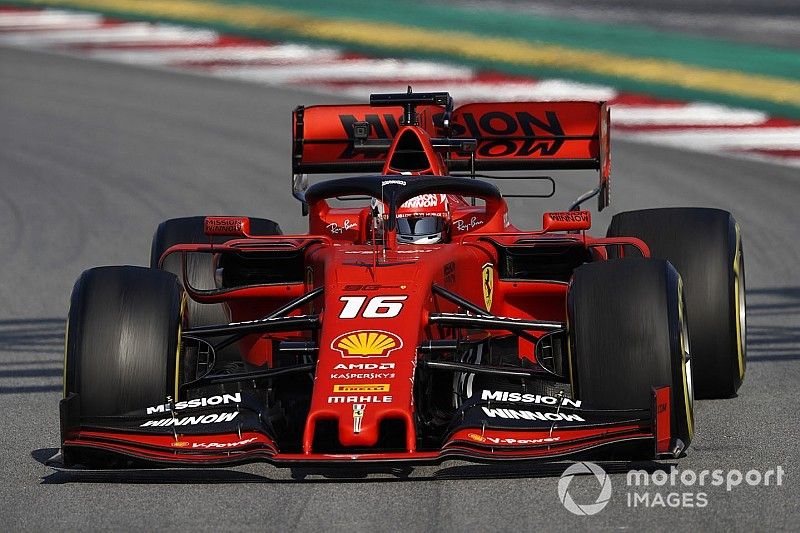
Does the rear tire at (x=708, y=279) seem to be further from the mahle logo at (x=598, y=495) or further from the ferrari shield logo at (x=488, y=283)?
the mahle logo at (x=598, y=495)

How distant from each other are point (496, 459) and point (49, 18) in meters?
16.9

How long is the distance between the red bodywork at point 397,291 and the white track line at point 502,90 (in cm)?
719

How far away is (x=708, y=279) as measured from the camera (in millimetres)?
8656

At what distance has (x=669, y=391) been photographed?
6875 mm

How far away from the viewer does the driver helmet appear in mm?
8781

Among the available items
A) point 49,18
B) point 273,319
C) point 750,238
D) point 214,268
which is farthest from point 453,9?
point 273,319

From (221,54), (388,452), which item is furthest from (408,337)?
(221,54)

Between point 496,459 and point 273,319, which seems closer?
point 496,459

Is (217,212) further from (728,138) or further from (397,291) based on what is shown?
(397,291)

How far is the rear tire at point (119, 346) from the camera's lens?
23.0ft

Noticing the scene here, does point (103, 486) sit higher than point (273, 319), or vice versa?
point (273, 319)

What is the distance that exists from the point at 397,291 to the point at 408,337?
38 centimetres

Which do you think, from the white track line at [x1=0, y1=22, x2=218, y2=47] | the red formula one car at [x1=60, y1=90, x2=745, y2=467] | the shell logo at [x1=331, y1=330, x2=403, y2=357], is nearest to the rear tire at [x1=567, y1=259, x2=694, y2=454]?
the red formula one car at [x1=60, y1=90, x2=745, y2=467]

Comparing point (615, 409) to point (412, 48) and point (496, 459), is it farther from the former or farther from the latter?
point (412, 48)
